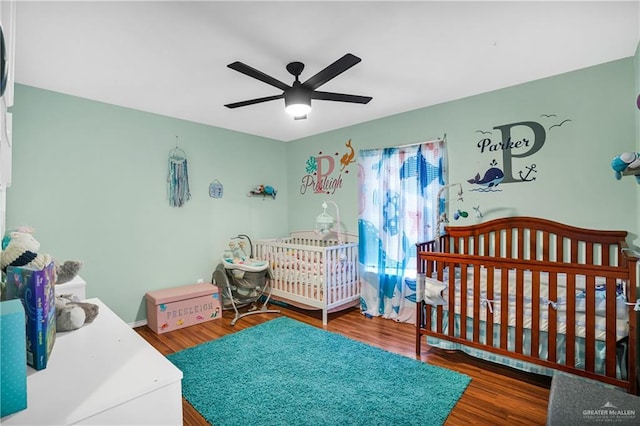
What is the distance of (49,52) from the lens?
2053 millimetres

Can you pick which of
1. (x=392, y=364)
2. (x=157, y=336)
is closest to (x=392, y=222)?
(x=392, y=364)

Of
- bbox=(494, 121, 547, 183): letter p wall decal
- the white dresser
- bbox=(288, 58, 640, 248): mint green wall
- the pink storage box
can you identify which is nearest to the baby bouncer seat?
the pink storage box

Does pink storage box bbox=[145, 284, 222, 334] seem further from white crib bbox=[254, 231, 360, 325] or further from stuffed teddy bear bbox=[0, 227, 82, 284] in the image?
stuffed teddy bear bbox=[0, 227, 82, 284]

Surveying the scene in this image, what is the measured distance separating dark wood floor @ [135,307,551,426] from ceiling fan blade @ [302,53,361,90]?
202 cm

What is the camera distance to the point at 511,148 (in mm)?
2727

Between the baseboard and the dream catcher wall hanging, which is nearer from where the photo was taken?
the baseboard

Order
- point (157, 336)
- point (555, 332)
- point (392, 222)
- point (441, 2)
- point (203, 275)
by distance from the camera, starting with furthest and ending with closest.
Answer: point (203, 275)
point (392, 222)
point (157, 336)
point (555, 332)
point (441, 2)

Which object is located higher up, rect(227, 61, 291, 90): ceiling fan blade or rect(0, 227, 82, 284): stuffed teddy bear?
rect(227, 61, 291, 90): ceiling fan blade

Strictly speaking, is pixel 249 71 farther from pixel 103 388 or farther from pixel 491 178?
pixel 491 178

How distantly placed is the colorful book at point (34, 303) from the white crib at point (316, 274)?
251 centimetres

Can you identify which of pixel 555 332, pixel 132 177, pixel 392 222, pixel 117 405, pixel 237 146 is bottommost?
pixel 555 332

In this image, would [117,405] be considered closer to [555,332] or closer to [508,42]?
[555,332]

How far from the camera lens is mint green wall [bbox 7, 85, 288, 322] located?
265 centimetres

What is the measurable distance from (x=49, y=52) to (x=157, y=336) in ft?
8.04
